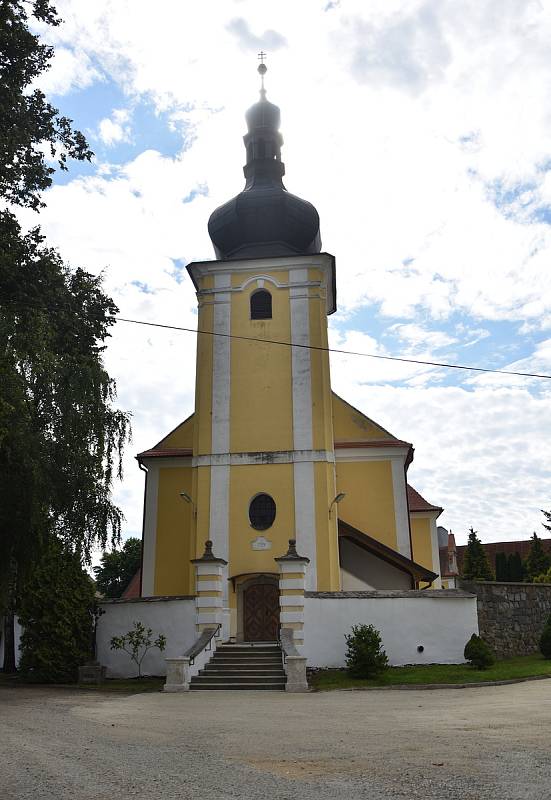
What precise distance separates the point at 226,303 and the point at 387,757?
682 inches

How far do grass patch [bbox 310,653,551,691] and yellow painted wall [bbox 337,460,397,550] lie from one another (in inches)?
270

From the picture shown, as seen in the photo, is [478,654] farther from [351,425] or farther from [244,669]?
[351,425]

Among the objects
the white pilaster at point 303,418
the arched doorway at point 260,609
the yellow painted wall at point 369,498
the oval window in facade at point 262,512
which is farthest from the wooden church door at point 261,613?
the yellow painted wall at point 369,498

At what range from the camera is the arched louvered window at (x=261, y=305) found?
22.4 meters

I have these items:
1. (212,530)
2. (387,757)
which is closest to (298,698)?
(387,757)

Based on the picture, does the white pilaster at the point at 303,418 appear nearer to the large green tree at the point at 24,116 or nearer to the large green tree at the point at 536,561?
the large green tree at the point at 24,116

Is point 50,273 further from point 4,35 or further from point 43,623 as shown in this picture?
point 43,623

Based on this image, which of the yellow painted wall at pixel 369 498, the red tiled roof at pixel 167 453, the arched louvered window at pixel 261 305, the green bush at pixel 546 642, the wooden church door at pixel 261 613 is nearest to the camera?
the green bush at pixel 546 642

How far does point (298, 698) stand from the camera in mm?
12531

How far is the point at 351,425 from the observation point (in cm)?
2489

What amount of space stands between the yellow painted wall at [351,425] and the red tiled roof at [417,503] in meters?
5.26

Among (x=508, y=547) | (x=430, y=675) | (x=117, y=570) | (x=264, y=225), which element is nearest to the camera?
(x=430, y=675)

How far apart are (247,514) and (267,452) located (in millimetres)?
1805


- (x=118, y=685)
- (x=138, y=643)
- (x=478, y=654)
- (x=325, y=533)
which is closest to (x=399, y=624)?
(x=478, y=654)
